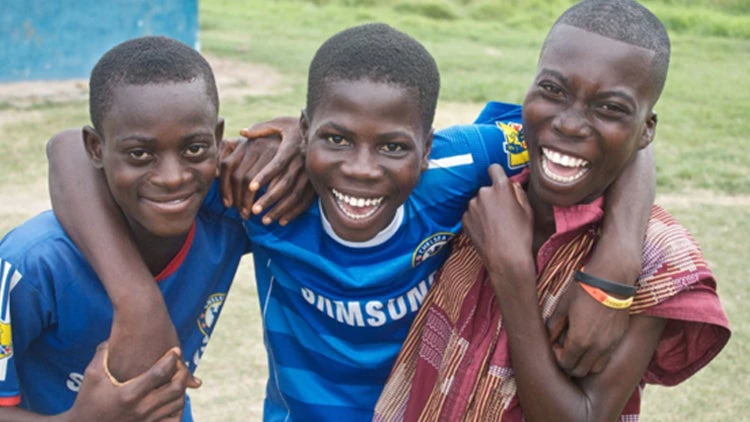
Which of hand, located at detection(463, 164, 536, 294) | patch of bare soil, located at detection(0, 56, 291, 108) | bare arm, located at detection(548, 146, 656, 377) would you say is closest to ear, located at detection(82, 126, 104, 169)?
hand, located at detection(463, 164, 536, 294)

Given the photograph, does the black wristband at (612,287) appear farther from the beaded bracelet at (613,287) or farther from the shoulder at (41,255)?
the shoulder at (41,255)

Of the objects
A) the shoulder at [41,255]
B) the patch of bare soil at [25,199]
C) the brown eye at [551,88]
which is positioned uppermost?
the brown eye at [551,88]

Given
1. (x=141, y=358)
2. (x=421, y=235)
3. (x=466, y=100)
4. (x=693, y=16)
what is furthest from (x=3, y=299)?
(x=693, y=16)

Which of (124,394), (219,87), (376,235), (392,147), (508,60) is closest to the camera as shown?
(124,394)

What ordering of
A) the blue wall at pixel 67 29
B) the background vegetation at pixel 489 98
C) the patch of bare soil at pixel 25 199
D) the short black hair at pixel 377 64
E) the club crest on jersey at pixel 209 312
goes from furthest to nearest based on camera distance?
1. the blue wall at pixel 67 29
2. the patch of bare soil at pixel 25 199
3. the background vegetation at pixel 489 98
4. the club crest on jersey at pixel 209 312
5. the short black hair at pixel 377 64

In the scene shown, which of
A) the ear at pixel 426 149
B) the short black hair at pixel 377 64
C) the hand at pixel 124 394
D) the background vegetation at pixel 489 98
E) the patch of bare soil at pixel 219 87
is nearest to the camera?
the hand at pixel 124 394

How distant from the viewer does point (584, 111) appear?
2057 mm

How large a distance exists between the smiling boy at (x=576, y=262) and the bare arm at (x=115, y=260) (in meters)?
0.74

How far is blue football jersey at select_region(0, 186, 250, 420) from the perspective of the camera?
2041 millimetres

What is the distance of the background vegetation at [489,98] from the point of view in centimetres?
385

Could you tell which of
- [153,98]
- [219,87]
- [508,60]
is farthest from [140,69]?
[508,60]

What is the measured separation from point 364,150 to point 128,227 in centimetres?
60

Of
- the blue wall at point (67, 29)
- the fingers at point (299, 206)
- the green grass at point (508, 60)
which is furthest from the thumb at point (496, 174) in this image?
the blue wall at point (67, 29)

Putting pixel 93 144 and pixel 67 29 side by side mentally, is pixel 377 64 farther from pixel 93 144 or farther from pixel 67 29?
pixel 67 29
